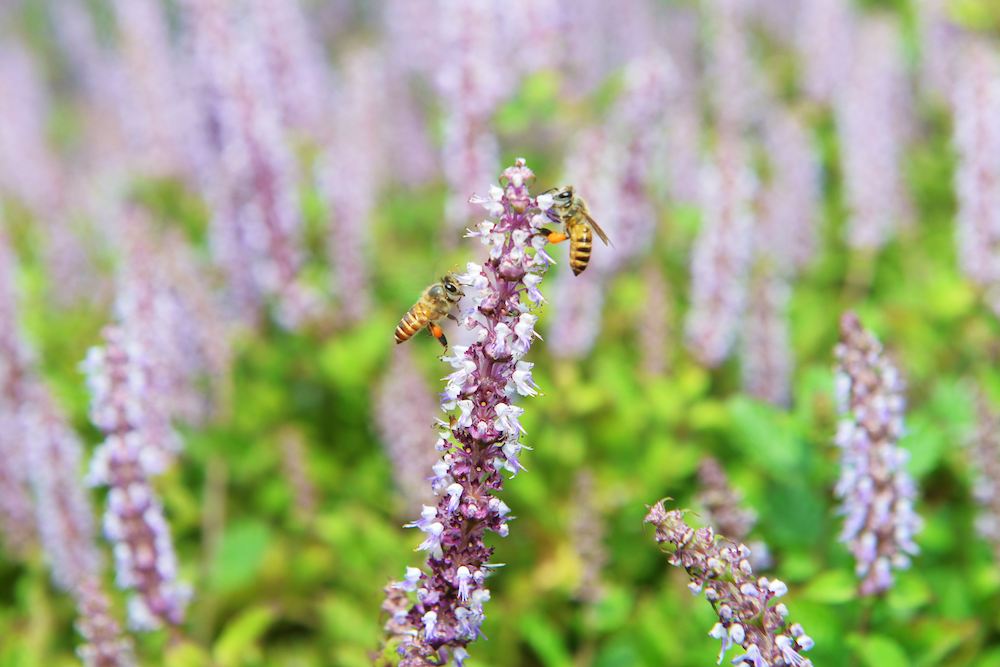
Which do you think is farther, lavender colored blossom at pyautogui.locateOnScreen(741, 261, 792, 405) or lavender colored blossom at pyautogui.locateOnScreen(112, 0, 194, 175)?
lavender colored blossom at pyautogui.locateOnScreen(112, 0, 194, 175)

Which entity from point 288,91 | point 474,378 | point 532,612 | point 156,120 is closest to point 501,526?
point 474,378

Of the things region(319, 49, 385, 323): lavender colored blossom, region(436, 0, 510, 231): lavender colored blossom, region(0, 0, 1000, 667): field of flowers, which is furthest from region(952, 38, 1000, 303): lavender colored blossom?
region(319, 49, 385, 323): lavender colored blossom

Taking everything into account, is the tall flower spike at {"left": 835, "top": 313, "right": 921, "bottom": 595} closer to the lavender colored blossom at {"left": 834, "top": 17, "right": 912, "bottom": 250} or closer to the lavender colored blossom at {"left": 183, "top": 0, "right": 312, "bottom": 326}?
the lavender colored blossom at {"left": 183, "top": 0, "right": 312, "bottom": 326}

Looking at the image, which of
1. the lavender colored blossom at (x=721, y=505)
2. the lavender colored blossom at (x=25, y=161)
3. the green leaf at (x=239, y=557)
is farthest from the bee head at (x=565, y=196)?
the lavender colored blossom at (x=25, y=161)

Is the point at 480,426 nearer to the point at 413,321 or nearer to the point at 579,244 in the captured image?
the point at 413,321

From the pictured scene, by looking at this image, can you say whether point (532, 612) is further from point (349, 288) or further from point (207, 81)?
point (207, 81)

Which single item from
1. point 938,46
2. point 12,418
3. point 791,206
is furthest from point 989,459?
point 938,46
